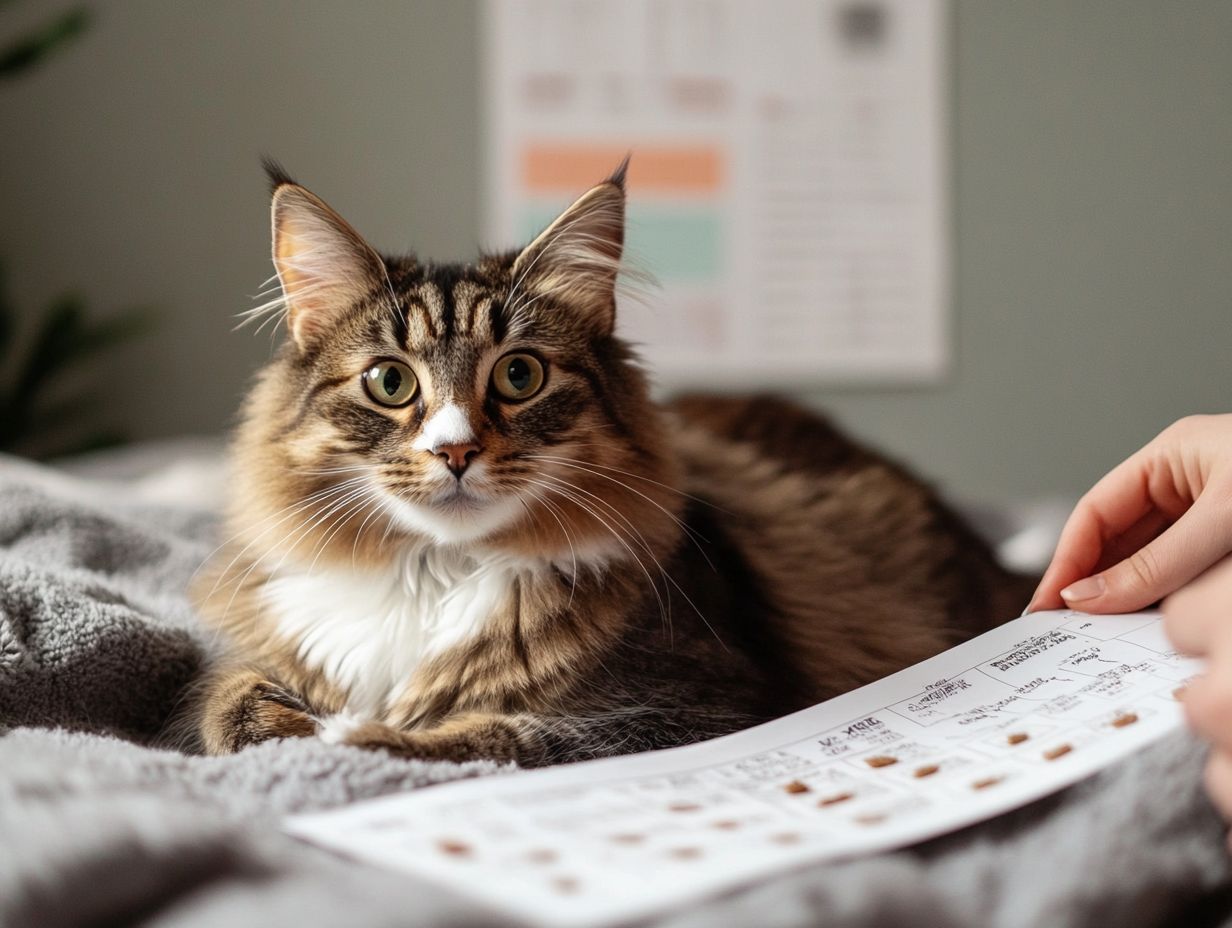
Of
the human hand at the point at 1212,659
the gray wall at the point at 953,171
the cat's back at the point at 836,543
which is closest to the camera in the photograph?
the human hand at the point at 1212,659

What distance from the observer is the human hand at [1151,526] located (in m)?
0.99

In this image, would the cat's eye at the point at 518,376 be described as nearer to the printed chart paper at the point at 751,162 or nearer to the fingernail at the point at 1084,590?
the fingernail at the point at 1084,590

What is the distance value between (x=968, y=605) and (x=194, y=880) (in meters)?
1.30

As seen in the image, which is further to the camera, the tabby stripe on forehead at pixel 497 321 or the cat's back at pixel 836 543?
the cat's back at pixel 836 543

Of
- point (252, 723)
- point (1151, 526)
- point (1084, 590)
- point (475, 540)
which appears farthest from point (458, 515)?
point (1151, 526)

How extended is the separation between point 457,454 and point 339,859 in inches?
17.5

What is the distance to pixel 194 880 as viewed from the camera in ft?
2.08

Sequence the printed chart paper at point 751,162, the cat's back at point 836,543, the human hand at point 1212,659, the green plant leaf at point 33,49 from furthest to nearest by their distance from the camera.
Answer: the printed chart paper at point 751,162
the green plant leaf at point 33,49
the cat's back at point 836,543
the human hand at point 1212,659

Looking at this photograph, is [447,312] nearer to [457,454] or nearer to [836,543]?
[457,454]

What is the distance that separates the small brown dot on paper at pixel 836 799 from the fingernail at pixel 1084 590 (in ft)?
1.43

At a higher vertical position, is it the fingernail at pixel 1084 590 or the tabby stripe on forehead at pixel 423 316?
the tabby stripe on forehead at pixel 423 316

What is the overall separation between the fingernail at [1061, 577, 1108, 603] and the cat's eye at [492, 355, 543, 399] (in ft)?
2.05

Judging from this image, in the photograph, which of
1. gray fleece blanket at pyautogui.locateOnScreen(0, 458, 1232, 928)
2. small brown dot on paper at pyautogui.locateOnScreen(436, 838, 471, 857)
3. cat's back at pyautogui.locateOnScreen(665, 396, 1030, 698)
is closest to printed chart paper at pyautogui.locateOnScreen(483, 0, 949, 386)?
cat's back at pyautogui.locateOnScreen(665, 396, 1030, 698)

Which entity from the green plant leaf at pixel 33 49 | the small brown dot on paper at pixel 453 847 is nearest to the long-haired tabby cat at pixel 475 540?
the small brown dot on paper at pixel 453 847
